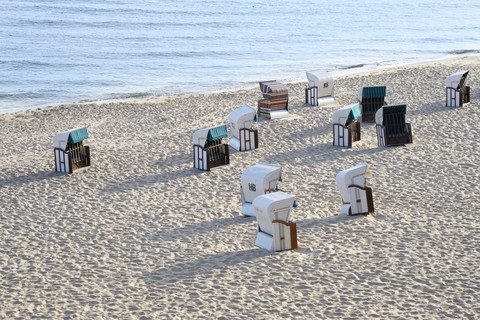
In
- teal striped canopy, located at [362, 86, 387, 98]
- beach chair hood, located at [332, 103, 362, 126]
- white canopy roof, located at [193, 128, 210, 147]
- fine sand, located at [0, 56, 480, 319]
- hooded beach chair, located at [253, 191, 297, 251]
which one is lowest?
fine sand, located at [0, 56, 480, 319]

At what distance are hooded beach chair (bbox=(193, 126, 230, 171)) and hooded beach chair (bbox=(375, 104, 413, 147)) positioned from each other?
11.6ft

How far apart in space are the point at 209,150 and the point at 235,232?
3681 millimetres

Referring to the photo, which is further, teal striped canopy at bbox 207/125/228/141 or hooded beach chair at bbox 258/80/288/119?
hooded beach chair at bbox 258/80/288/119

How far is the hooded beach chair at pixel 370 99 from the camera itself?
16.7 metres

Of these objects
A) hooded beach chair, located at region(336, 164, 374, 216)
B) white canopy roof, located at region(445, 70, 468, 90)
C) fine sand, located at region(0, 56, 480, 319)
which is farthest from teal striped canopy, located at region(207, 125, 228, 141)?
white canopy roof, located at region(445, 70, 468, 90)

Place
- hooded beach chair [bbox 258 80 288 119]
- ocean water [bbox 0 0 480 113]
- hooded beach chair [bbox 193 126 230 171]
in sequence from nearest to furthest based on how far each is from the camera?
hooded beach chair [bbox 193 126 230 171] → hooded beach chair [bbox 258 80 288 119] → ocean water [bbox 0 0 480 113]

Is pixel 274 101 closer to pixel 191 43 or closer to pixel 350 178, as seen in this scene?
pixel 350 178

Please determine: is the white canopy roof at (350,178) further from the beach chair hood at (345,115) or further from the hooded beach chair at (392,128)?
the beach chair hood at (345,115)

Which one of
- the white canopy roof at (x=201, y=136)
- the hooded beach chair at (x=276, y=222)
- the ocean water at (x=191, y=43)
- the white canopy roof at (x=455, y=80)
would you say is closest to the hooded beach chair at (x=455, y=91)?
the white canopy roof at (x=455, y=80)

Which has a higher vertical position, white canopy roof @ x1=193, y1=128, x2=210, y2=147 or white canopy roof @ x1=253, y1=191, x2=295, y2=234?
white canopy roof @ x1=193, y1=128, x2=210, y2=147

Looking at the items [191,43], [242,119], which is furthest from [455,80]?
[191,43]

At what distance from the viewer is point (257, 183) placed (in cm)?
1062

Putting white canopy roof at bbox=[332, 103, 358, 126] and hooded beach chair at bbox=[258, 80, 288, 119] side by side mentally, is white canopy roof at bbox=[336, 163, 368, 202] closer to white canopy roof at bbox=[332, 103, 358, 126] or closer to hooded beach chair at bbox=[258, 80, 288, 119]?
white canopy roof at bbox=[332, 103, 358, 126]

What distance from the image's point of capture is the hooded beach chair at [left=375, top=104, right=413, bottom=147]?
14.5 m
